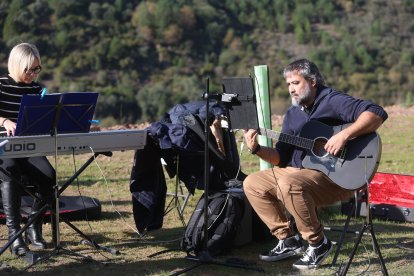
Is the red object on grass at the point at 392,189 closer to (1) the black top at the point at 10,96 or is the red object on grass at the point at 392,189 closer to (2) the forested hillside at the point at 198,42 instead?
(1) the black top at the point at 10,96

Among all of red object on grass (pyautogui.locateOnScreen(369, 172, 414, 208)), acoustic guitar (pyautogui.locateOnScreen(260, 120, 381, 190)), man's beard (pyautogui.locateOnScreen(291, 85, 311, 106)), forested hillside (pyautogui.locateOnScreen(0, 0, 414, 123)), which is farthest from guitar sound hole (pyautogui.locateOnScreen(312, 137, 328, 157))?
forested hillside (pyautogui.locateOnScreen(0, 0, 414, 123))

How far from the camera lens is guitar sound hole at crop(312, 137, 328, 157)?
4688 mm

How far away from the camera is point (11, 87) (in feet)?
16.5

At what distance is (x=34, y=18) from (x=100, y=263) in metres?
32.7

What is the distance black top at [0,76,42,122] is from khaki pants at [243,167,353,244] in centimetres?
168

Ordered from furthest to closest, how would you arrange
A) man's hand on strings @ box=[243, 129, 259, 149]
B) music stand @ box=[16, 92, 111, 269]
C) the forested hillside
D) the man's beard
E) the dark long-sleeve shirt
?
the forested hillside, the man's beard, the dark long-sleeve shirt, man's hand on strings @ box=[243, 129, 259, 149], music stand @ box=[16, 92, 111, 269]

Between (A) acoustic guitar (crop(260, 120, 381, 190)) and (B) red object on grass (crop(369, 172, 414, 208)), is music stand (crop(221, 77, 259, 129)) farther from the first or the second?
(B) red object on grass (crop(369, 172, 414, 208))

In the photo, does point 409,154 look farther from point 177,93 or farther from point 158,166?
point 177,93

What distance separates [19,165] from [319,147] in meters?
2.05

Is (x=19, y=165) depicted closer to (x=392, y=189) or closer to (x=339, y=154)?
(x=339, y=154)

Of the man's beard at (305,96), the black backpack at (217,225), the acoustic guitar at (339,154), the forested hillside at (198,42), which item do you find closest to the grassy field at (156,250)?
the black backpack at (217,225)

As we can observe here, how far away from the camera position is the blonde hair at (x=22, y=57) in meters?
4.93

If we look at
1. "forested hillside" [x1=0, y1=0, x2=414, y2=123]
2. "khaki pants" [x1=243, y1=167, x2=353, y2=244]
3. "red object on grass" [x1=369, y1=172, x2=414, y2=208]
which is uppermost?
"forested hillside" [x1=0, y1=0, x2=414, y2=123]

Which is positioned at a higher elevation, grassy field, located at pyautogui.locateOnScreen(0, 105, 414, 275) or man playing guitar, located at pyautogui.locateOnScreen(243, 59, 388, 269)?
man playing guitar, located at pyautogui.locateOnScreen(243, 59, 388, 269)
